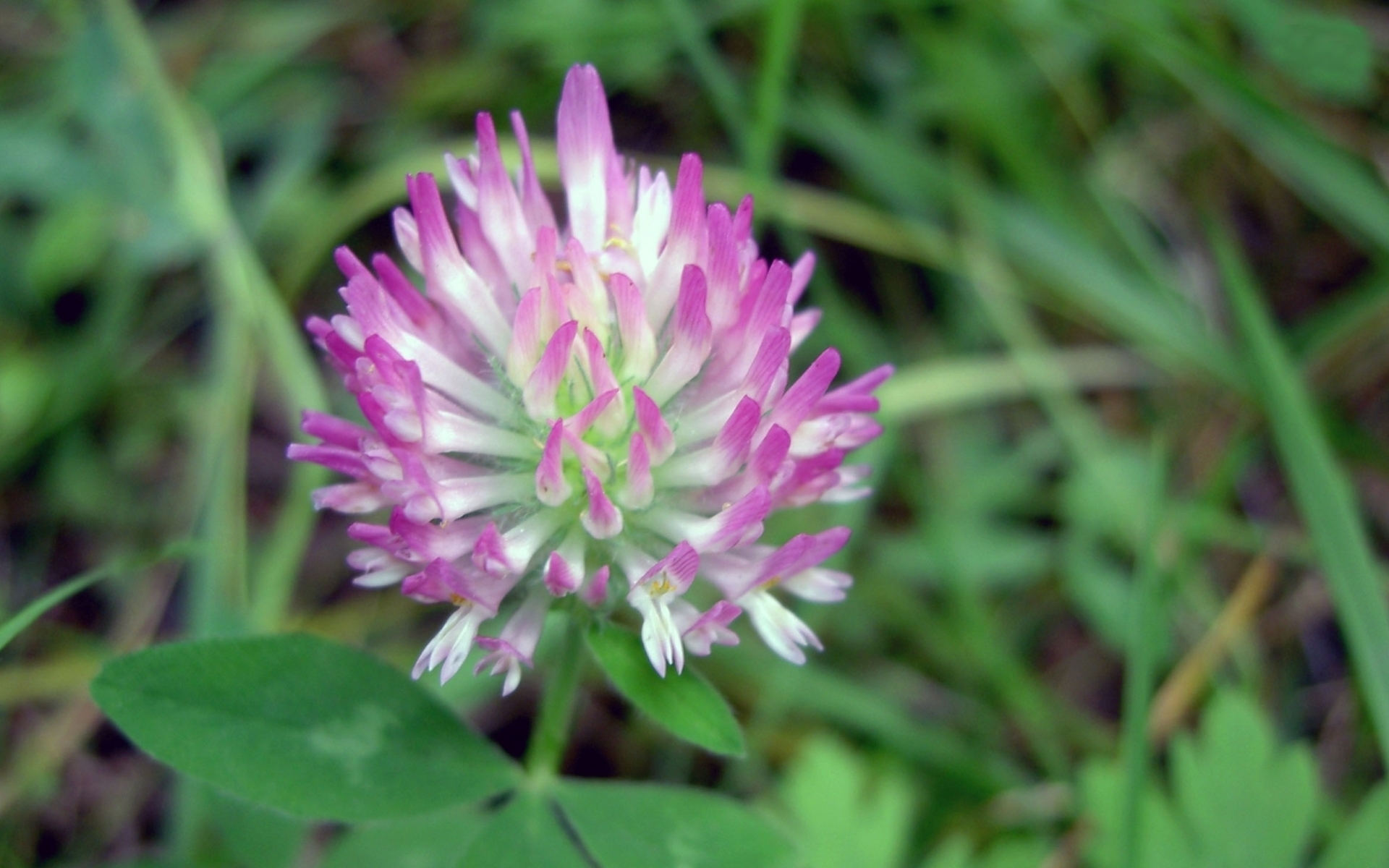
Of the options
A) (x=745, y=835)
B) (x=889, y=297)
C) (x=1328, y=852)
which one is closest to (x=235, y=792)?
(x=745, y=835)

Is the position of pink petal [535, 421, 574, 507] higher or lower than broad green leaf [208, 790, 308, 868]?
higher

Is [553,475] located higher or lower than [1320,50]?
lower

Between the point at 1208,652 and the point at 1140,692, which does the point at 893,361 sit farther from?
the point at 1140,692

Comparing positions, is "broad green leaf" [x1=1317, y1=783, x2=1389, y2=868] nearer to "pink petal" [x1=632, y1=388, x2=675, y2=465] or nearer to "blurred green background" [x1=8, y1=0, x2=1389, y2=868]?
"blurred green background" [x1=8, y1=0, x2=1389, y2=868]

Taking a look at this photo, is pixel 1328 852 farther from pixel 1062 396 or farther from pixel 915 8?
pixel 915 8

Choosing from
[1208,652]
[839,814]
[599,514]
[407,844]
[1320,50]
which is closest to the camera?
[599,514]

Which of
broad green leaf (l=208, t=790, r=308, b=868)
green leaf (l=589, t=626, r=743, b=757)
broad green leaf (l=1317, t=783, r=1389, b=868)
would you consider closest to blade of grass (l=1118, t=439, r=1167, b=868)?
broad green leaf (l=1317, t=783, r=1389, b=868)

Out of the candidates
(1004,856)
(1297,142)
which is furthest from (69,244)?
(1297,142)

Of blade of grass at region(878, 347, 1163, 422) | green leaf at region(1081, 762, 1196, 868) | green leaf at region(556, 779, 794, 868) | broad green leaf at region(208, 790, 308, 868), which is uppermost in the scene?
blade of grass at region(878, 347, 1163, 422)

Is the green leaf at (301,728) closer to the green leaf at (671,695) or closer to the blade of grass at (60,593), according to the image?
the blade of grass at (60,593)
